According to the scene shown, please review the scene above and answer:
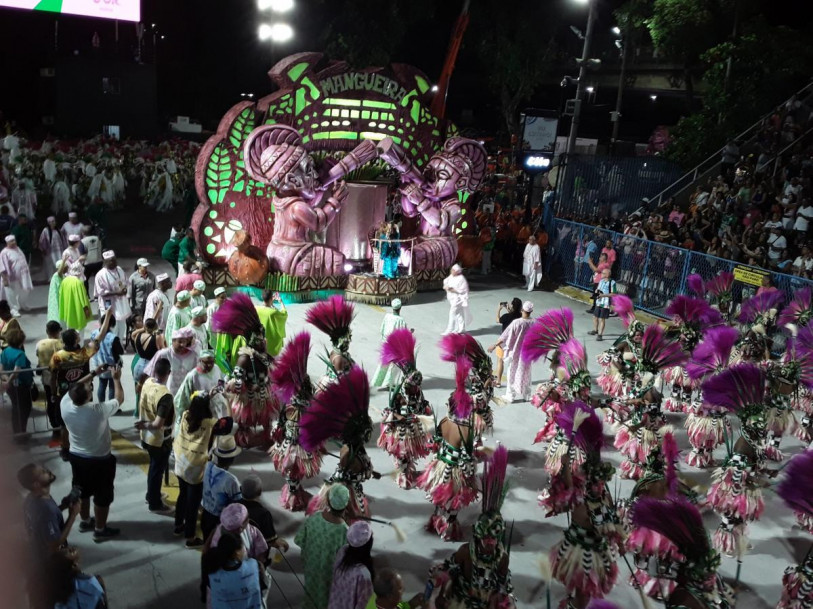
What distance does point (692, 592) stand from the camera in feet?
15.3

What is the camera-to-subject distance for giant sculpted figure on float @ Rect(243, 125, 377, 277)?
14289mm

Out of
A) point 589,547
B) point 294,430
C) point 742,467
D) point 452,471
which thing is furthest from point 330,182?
point 589,547

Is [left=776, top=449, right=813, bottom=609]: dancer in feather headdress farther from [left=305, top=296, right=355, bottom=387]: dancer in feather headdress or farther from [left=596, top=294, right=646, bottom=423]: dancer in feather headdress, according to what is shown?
[left=305, top=296, right=355, bottom=387]: dancer in feather headdress

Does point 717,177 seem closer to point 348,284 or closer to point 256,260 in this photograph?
point 348,284

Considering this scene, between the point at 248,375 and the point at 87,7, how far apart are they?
16.9m

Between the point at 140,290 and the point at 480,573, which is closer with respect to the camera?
the point at 480,573

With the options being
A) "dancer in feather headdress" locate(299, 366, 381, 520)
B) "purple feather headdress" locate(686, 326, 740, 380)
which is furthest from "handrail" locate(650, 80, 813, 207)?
"dancer in feather headdress" locate(299, 366, 381, 520)

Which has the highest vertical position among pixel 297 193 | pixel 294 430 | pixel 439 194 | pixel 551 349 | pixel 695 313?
pixel 439 194

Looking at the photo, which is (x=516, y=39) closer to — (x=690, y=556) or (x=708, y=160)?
(x=708, y=160)

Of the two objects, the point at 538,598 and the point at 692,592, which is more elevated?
the point at 692,592

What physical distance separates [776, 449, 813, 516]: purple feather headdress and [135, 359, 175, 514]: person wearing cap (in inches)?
189

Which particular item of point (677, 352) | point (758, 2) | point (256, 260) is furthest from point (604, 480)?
point (758, 2)

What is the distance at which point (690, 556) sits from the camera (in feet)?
15.4

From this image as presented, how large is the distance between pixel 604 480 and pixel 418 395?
8.04 feet
